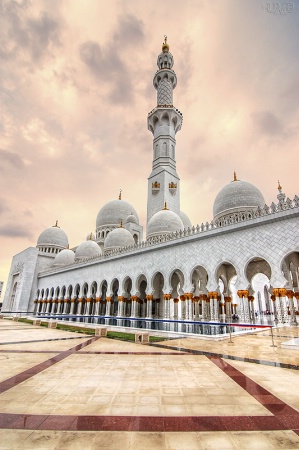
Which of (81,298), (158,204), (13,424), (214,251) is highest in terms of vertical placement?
(158,204)

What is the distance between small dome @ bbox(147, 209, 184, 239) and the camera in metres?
23.0

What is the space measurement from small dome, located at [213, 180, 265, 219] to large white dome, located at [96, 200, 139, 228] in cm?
1712

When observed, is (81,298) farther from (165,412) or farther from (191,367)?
(165,412)

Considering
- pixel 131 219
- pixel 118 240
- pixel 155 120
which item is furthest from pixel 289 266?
pixel 155 120

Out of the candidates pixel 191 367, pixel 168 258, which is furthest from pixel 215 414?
pixel 168 258

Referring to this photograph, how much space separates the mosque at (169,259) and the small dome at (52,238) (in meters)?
0.17

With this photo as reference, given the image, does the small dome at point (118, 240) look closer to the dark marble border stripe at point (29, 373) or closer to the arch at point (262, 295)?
the arch at point (262, 295)

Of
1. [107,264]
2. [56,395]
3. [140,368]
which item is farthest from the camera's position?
[107,264]

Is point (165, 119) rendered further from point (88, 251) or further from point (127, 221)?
point (88, 251)

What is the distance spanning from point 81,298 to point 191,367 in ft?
78.9

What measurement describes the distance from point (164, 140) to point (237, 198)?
14067 millimetres

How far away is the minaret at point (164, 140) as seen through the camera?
91.6 feet

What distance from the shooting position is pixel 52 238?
1639 inches

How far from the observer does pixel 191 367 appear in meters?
4.55
